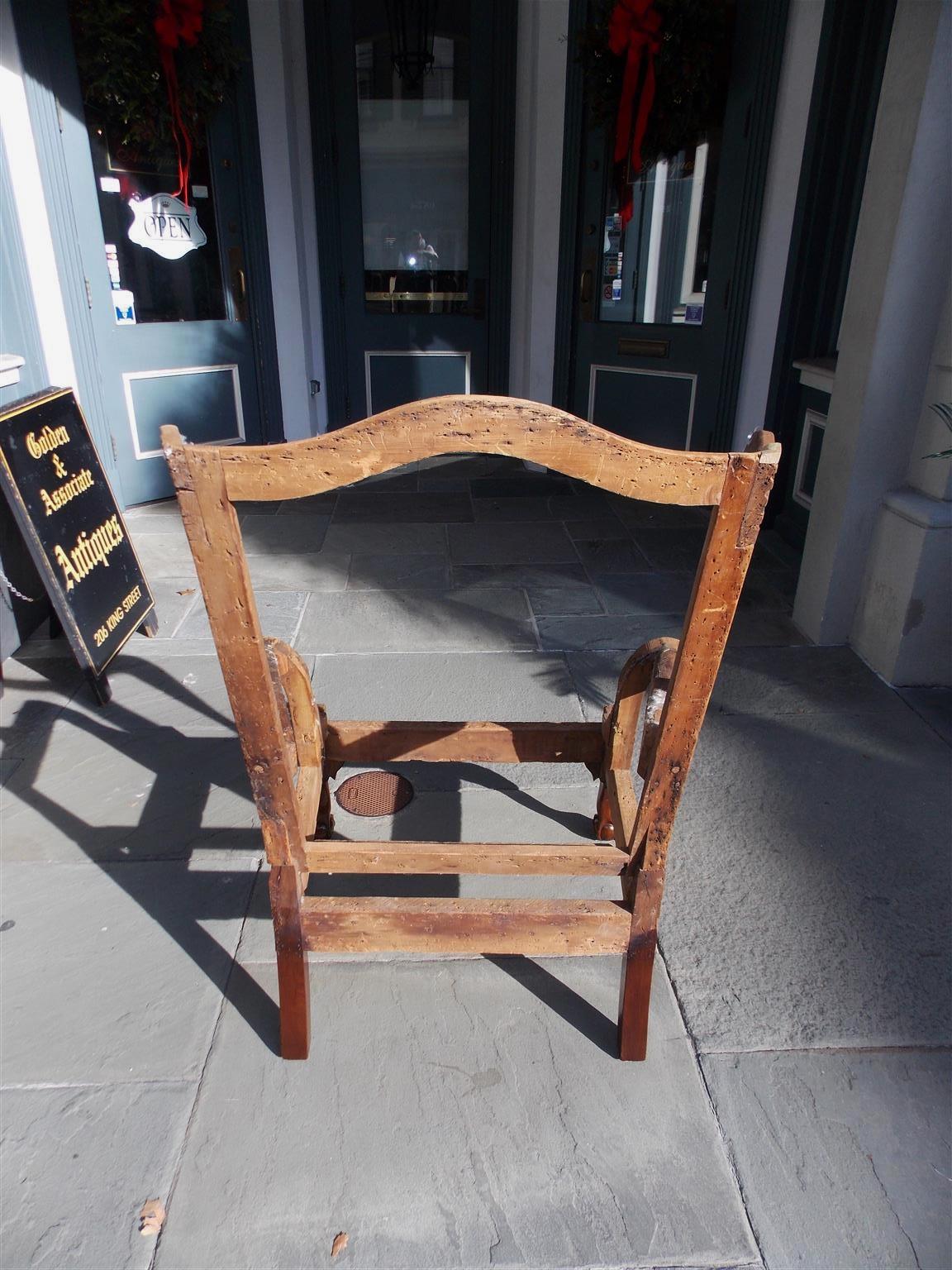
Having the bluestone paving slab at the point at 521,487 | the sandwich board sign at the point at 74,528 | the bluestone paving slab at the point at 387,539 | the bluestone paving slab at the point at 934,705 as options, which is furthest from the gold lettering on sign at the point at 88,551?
the bluestone paving slab at the point at 934,705

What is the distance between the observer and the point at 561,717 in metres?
3.11

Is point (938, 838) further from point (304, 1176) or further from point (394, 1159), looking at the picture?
point (304, 1176)

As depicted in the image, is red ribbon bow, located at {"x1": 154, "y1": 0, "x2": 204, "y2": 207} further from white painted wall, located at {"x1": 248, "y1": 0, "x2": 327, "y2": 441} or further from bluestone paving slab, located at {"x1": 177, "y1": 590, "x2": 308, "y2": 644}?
bluestone paving slab, located at {"x1": 177, "y1": 590, "x2": 308, "y2": 644}

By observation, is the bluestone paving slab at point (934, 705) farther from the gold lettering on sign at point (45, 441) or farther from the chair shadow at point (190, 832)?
the gold lettering on sign at point (45, 441)

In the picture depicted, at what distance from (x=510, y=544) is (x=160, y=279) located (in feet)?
9.38

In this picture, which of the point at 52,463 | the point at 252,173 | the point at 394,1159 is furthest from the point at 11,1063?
the point at 252,173

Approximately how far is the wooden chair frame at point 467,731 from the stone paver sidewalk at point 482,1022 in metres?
0.20

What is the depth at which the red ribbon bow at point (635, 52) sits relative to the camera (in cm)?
494

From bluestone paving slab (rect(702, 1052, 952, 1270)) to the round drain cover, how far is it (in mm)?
1194

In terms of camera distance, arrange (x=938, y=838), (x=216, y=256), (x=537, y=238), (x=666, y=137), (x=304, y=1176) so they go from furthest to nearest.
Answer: (x=537, y=238) → (x=216, y=256) → (x=666, y=137) → (x=938, y=838) → (x=304, y=1176)

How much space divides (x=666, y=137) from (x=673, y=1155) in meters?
5.63

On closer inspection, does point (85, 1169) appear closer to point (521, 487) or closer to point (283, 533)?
point (283, 533)

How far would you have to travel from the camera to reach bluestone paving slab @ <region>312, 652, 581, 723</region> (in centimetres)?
315

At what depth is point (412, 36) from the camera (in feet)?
20.2
